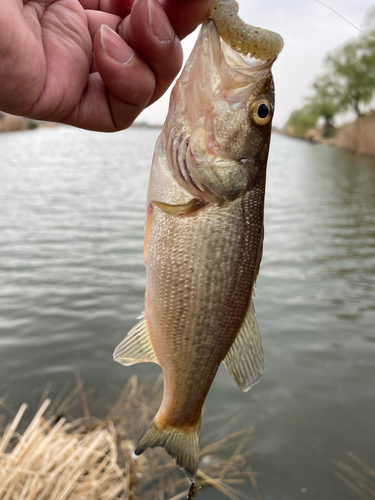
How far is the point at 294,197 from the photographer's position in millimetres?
19375

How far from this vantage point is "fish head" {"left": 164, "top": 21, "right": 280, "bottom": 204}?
1.82 m

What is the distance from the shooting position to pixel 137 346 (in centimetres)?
214

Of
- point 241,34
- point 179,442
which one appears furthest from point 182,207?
point 179,442

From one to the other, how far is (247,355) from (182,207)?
33.2 inches

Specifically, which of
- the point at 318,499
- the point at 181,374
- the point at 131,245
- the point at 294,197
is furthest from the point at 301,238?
the point at 181,374

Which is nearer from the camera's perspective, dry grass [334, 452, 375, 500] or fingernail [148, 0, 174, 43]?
fingernail [148, 0, 174, 43]

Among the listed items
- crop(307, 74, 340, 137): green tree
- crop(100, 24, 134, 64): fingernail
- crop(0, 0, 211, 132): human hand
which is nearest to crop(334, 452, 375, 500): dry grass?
→ crop(0, 0, 211, 132): human hand

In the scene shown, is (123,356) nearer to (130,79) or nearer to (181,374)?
(181,374)

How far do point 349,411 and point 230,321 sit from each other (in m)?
4.61

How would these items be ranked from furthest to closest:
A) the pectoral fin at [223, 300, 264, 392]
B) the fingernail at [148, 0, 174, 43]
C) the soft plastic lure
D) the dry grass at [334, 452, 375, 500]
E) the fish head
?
the dry grass at [334, 452, 375, 500] < the pectoral fin at [223, 300, 264, 392] < the fish head < the fingernail at [148, 0, 174, 43] < the soft plastic lure

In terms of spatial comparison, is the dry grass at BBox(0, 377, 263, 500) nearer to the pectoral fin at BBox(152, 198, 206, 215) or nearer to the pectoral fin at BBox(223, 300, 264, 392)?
the pectoral fin at BBox(223, 300, 264, 392)

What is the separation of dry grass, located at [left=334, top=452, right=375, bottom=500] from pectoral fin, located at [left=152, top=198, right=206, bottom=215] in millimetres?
4261

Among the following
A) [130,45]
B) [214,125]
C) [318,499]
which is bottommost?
[318,499]

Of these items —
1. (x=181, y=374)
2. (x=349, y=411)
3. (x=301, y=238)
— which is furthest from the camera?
(x=301, y=238)
